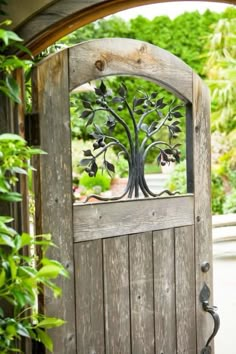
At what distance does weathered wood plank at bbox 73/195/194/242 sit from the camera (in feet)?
5.20

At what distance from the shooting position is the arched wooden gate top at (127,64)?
153 centimetres

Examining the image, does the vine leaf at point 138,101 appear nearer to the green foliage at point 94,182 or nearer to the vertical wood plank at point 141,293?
the vertical wood plank at point 141,293

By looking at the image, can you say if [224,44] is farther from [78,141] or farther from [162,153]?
[162,153]

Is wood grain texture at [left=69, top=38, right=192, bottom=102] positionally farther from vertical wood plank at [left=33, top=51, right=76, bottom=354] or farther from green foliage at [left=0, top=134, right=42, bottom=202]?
green foliage at [left=0, top=134, right=42, bottom=202]

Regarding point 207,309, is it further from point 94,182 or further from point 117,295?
point 94,182

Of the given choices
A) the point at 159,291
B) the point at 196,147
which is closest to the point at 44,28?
the point at 196,147

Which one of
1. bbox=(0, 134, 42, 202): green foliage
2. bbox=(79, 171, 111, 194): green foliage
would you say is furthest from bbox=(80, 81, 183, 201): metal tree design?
bbox=(79, 171, 111, 194): green foliage

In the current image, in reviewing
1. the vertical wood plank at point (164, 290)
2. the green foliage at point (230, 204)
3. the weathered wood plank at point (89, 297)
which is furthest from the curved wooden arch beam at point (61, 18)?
the green foliage at point (230, 204)

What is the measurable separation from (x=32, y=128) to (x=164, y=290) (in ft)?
2.53

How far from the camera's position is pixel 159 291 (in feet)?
5.82

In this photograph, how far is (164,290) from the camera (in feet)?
5.86

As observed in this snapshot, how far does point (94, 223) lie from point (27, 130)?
1.24 feet

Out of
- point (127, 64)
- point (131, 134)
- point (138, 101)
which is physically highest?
point (127, 64)

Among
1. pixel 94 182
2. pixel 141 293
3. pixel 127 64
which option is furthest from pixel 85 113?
pixel 94 182
